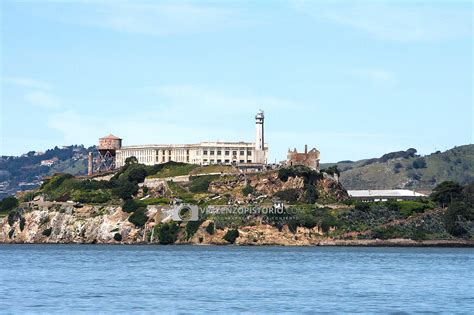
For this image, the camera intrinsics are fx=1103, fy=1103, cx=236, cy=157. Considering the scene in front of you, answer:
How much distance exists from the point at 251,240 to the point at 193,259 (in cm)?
4002

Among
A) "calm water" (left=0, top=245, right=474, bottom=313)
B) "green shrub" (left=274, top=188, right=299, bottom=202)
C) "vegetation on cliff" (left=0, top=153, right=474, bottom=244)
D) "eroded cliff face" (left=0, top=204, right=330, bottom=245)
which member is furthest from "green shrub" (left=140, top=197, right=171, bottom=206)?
"calm water" (left=0, top=245, right=474, bottom=313)

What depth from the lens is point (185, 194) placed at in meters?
168

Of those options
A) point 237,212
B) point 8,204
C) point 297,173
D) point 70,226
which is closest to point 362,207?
point 297,173

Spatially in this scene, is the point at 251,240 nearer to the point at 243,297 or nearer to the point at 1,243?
the point at 1,243

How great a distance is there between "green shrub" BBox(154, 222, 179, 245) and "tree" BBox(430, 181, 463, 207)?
38.1 m

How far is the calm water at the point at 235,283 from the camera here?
62.5 metres

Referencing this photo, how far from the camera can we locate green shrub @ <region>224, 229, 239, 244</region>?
5861 inches

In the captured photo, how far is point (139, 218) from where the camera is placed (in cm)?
15612

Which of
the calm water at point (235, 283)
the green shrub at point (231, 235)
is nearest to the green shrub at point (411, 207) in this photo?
the green shrub at point (231, 235)

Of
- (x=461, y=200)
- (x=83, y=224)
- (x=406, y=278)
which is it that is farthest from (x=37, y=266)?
(x=461, y=200)

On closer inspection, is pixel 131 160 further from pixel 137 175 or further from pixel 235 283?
pixel 235 283

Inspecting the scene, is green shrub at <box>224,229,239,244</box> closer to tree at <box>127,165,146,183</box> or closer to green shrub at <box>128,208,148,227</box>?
green shrub at <box>128,208,148,227</box>

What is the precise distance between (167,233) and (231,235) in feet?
32.0

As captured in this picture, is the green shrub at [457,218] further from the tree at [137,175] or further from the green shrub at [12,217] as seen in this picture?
the green shrub at [12,217]
